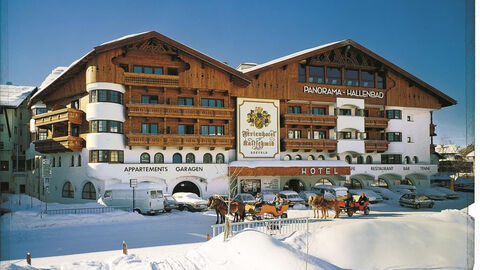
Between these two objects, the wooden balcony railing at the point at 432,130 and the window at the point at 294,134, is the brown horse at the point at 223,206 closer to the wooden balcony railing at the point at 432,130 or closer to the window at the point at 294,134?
the window at the point at 294,134

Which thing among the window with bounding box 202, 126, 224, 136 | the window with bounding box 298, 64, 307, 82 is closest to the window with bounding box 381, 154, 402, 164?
the window with bounding box 298, 64, 307, 82

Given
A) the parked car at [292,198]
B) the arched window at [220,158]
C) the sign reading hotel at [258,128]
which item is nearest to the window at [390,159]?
the sign reading hotel at [258,128]

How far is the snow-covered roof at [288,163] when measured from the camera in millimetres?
30494

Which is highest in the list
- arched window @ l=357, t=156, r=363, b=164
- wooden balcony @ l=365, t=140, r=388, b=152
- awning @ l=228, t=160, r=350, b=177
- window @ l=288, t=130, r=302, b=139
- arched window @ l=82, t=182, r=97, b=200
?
window @ l=288, t=130, r=302, b=139

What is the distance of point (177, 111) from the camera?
1141 inches

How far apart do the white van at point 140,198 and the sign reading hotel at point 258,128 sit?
9.40 meters

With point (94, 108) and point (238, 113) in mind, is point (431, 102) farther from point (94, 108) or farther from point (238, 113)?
point (94, 108)

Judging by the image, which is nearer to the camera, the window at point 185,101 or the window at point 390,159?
the window at point 185,101

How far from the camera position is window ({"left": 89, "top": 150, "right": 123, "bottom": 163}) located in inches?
1075

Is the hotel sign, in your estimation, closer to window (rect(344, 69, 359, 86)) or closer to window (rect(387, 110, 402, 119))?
window (rect(344, 69, 359, 86))

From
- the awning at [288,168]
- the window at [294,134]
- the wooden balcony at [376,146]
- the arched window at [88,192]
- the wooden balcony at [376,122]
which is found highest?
the wooden balcony at [376,122]

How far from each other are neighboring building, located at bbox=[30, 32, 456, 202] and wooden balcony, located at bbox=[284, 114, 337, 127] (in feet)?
0.33

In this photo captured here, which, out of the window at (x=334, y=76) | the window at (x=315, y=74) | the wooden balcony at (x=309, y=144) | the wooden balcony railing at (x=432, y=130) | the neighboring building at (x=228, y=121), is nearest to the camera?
the neighboring building at (x=228, y=121)

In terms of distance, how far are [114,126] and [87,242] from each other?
1412cm
